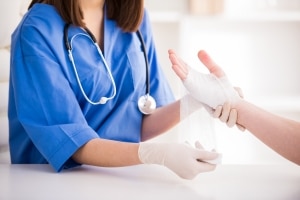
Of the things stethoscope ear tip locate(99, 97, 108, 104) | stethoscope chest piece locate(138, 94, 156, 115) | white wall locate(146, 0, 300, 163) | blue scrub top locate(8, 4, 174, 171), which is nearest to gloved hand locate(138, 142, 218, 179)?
blue scrub top locate(8, 4, 174, 171)

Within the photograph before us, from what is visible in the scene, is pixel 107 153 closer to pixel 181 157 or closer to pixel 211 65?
pixel 181 157

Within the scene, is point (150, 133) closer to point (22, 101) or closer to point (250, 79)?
point (22, 101)

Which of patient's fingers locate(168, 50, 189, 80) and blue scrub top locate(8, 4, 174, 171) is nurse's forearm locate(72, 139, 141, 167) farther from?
patient's fingers locate(168, 50, 189, 80)

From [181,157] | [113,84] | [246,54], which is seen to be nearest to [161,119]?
[113,84]

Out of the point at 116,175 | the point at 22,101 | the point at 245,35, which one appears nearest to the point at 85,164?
the point at 116,175

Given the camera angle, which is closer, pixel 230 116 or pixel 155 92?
pixel 230 116

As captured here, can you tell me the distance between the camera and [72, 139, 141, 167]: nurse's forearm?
108cm

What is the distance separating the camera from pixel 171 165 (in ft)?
3.36

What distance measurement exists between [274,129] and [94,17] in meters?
0.66

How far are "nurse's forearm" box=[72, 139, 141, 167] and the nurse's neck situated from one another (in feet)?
1.35

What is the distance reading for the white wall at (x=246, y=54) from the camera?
246 cm

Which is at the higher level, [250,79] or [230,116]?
[230,116]

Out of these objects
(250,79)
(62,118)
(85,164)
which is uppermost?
(62,118)

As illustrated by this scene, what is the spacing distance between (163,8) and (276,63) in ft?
2.34
